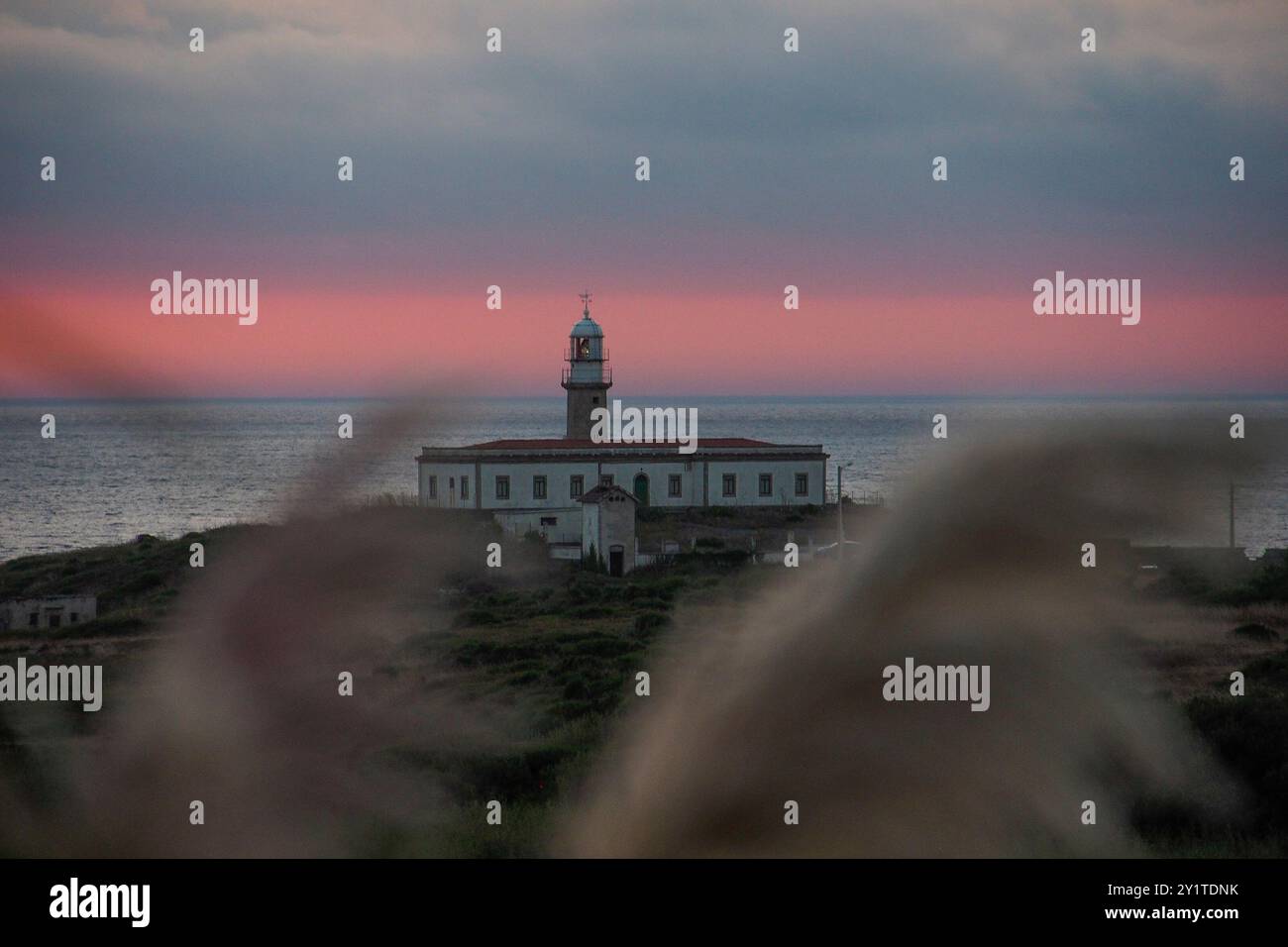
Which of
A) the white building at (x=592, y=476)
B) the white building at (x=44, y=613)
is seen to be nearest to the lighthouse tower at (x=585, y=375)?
the white building at (x=592, y=476)

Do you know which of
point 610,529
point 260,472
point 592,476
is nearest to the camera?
point 610,529

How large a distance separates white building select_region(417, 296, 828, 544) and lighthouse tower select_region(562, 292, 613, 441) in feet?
14.9

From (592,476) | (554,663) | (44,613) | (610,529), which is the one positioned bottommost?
(554,663)

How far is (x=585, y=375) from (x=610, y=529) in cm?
2097

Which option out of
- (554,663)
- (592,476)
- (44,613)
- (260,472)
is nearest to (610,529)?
(592,476)

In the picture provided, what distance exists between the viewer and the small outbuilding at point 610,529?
51094 mm

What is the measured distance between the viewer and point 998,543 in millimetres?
9703

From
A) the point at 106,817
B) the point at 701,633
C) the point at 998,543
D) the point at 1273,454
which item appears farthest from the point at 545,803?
the point at 701,633

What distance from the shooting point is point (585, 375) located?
233 ft

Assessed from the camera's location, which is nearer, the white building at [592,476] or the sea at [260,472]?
the sea at [260,472]

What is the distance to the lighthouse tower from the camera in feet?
232

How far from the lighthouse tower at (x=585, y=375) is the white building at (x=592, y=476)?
4535mm

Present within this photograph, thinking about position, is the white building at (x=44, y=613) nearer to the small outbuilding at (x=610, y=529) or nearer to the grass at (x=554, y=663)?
the grass at (x=554, y=663)

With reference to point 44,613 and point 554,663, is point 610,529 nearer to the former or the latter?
point 44,613
